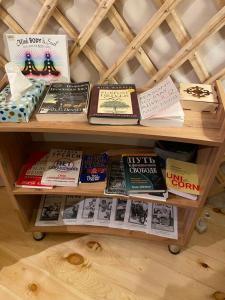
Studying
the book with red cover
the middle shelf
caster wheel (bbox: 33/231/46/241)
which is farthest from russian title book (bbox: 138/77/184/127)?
caster wheel (bbox: 33/231/46/241)

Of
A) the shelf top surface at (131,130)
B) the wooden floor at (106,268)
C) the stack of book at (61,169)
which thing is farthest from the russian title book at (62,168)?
the wooden floor at (106,268)

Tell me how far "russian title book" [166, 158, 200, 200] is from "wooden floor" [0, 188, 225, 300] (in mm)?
337

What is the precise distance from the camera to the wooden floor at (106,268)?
3.07 ft

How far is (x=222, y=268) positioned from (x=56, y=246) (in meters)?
0.64

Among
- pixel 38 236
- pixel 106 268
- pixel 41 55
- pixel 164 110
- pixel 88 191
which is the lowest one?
pixel 106 268

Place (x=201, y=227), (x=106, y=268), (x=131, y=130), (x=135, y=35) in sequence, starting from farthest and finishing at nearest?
(x=201, y=227) < (x=106, y=268) < (x=135, y=35) < (x=131, y=130)

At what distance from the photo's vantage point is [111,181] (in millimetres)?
895

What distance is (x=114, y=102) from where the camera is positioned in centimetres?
75

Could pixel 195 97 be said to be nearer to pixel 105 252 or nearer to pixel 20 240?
pixel 105 252

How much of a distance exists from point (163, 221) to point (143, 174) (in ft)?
0.92

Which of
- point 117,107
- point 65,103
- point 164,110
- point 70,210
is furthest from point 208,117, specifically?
point 70,210

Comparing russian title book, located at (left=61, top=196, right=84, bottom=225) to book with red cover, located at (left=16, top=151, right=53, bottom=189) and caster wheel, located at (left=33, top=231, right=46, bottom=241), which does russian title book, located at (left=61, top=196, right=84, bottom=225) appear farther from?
book with red cover, located at (left=16, top=151, right=53, bottom=189)

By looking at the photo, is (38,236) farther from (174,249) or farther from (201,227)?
(201,227)

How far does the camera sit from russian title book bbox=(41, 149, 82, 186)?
0.88 m
